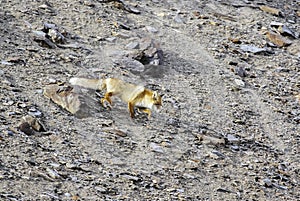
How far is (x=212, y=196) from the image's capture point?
9359 mm

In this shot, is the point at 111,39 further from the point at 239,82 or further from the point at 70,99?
the point at 70,99

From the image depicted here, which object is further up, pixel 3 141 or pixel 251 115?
pixel 3 141

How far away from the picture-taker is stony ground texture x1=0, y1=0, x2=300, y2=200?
8.95 m

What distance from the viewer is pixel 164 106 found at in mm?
11438

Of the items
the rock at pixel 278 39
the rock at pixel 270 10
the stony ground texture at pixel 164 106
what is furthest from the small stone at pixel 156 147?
the rock at pixel 270 10

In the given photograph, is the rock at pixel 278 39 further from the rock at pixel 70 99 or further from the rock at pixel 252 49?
the rock at pixel 70 99

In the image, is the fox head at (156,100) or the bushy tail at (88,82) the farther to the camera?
the bushy tail at (88,82)

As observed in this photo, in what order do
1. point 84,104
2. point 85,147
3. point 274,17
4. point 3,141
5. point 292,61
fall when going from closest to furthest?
point 3,141
point 85,147
point 84,104
point 292,61
point 274,17

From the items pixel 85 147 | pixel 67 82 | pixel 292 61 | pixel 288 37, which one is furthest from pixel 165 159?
pixel 288 37

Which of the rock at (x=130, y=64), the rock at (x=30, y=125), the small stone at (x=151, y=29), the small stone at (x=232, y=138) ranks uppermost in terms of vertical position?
the rock at (x=30, y=125)

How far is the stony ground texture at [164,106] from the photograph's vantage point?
8.95 meters

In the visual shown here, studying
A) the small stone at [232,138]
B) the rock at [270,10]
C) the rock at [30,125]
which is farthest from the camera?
the rock at [270,10]

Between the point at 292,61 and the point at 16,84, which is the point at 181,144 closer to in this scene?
the point at 16,84

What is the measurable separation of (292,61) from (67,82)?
5794 millimetres
